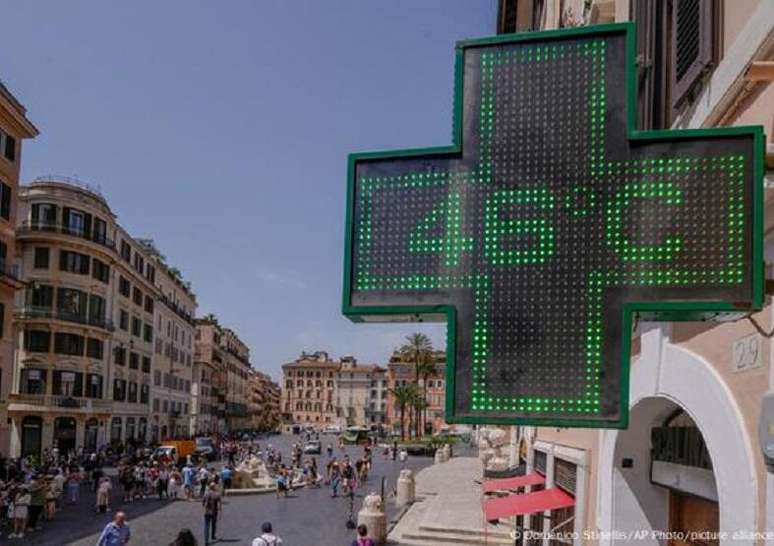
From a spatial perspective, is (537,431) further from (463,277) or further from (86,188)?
(86,188)

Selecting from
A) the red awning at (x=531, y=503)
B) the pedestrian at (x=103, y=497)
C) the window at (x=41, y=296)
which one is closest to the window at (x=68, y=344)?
the window at (x=41, y=296)

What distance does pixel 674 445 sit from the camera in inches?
297

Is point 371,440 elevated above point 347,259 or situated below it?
below

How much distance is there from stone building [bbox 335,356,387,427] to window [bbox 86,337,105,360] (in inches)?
4134

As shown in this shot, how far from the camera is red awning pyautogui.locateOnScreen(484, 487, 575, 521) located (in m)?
11.0

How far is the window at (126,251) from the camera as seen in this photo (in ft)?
203

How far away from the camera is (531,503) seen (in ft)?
37.8

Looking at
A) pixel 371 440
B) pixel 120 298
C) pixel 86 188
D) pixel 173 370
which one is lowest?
pixel 371 440

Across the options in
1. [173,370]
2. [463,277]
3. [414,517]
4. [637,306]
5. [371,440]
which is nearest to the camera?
[637,306]

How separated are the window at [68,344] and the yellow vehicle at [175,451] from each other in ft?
31.9

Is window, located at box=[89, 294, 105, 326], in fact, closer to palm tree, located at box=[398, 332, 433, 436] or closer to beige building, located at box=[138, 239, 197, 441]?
beige building, located at box=[138, 239, 197, 441]

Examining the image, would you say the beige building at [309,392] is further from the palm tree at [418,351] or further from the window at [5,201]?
the window at [5,201]

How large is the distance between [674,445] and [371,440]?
89775mm

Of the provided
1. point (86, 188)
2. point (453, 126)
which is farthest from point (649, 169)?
point (86, 188)
